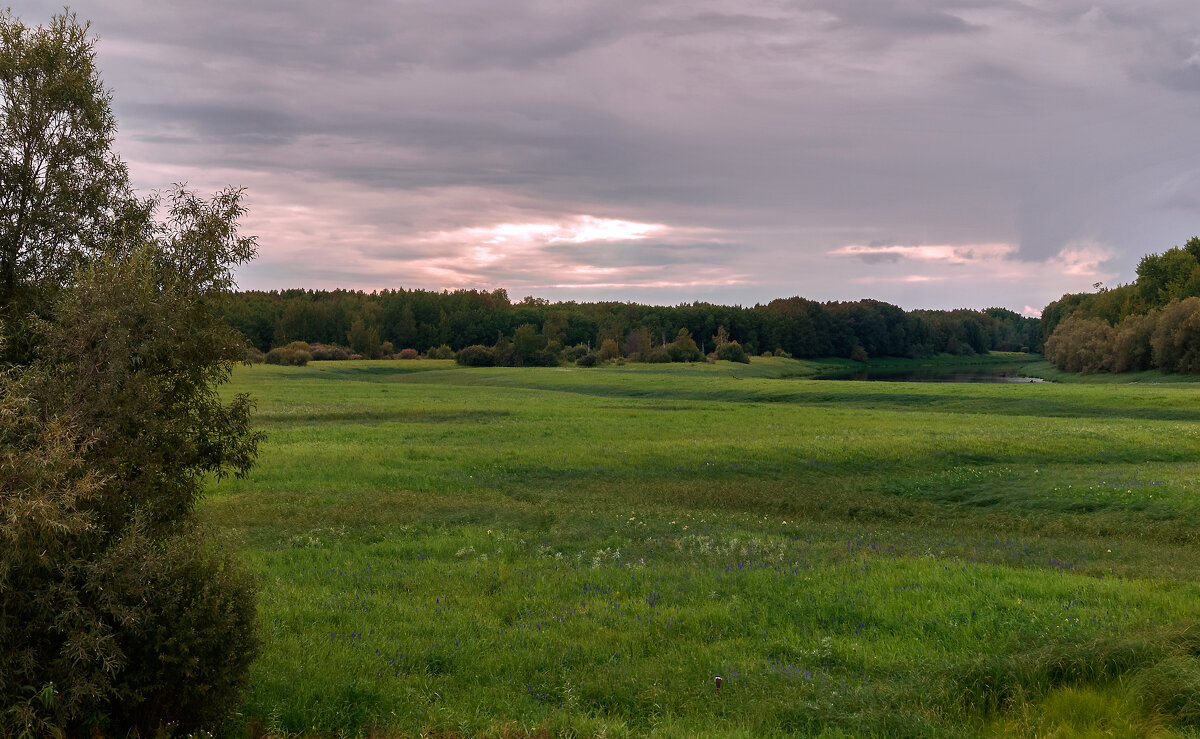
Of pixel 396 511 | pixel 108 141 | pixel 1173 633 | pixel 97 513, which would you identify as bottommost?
pixel 396 511

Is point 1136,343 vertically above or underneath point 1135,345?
above

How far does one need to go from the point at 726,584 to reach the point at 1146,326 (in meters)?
119

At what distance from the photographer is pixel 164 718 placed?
23.7ft

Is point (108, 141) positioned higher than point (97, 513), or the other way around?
point (108, 141)

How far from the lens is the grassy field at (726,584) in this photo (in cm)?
820

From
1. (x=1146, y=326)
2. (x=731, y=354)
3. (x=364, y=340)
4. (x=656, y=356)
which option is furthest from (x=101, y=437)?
(x=364, y=340)

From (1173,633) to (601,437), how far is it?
2792 cm

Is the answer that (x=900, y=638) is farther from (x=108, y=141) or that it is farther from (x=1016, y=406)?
(x=1016, y=406)

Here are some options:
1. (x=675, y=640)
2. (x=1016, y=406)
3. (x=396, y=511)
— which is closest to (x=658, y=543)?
(x=675, y=640)

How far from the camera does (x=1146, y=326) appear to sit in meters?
104

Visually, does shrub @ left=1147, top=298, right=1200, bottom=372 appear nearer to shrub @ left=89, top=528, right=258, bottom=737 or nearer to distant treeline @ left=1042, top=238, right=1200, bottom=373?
distant treeline @ left=1042, top=238, right=1200, bottom=373

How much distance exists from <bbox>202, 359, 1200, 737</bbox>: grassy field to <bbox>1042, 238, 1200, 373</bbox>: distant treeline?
7596cm

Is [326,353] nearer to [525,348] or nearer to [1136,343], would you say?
[525,348]

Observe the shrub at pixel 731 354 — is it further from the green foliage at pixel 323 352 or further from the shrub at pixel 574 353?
the green foliage at pixel 323 352
